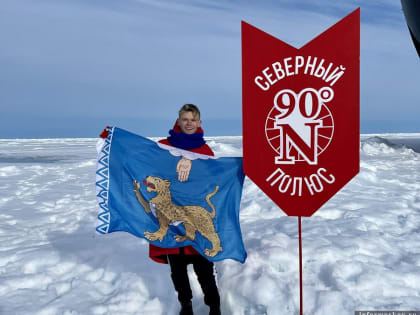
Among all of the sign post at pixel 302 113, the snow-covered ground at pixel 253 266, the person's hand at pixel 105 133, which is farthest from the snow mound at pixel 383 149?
the person's hand at pixel 105 133

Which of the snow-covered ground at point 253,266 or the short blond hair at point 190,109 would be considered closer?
the short blond hair at point 190,109

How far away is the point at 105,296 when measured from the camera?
2842mm

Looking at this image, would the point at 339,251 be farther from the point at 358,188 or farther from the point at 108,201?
the point at 358,188

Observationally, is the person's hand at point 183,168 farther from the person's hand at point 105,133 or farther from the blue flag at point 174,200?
the person's hand at point 105,133

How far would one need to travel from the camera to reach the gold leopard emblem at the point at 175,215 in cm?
248

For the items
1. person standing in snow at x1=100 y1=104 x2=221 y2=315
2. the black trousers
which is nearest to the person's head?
person standing in snow at x1=100 y1=104 x2=221 y2=315

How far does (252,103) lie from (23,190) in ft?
22.6

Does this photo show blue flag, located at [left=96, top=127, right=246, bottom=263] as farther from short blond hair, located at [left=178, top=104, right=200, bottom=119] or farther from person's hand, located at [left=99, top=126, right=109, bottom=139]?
short blond hair, located at [left=178, top=104, right=200, bottom=119]

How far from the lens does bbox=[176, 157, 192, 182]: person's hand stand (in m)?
2.48

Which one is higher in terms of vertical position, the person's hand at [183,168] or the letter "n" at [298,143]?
the letter "n" at [298,143]

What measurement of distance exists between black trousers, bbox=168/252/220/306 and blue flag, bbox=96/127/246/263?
114mm

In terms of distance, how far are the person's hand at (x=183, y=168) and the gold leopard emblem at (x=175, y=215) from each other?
11cm

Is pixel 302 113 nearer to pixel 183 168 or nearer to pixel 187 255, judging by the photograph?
pixel 183 168

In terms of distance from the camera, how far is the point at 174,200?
8.25 ft
